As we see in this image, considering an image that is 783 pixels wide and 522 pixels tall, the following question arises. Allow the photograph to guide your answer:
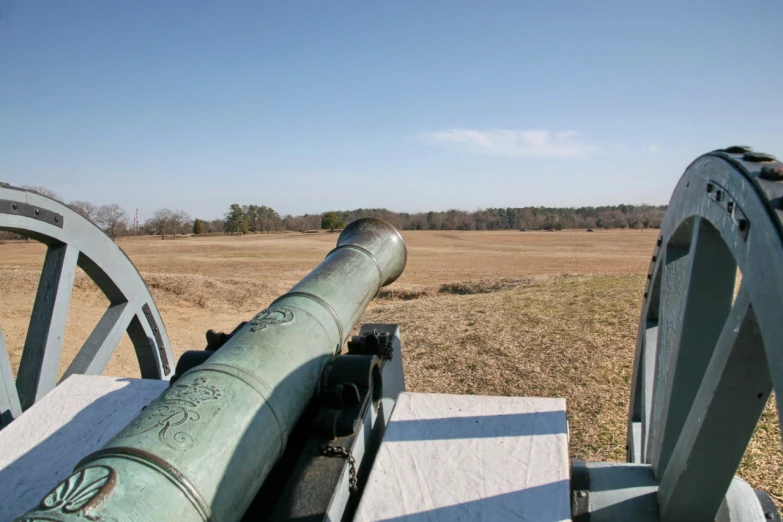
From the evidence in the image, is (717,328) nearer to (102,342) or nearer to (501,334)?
(102,342)

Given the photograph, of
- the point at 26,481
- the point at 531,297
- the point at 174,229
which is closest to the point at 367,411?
the point at 26,481

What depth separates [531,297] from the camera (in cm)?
1102

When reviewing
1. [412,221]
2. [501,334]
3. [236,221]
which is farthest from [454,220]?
[501,334]

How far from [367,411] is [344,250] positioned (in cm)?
113

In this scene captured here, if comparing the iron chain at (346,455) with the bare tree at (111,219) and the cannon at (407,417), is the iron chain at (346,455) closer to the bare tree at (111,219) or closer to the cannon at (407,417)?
the cannon at (407,417)

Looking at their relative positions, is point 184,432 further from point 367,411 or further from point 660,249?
point 660,249

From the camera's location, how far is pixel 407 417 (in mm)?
2488

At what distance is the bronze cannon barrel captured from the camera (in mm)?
1464

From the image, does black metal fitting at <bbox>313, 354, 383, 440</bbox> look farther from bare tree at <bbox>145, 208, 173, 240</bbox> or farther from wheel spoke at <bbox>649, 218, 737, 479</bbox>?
bare tree at <bbox>145, 208, 173, 240</bbox>

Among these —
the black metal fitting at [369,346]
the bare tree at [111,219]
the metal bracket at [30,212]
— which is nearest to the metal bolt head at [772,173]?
the black metal fitting at [369,346]

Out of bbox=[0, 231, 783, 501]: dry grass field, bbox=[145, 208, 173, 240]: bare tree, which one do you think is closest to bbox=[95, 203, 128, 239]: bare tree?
bbox=[145, 208, 173, 240]: bare tree

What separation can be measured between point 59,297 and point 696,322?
3.38 meters

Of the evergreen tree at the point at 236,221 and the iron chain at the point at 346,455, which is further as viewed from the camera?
the evergreen tree at the point at 236,221

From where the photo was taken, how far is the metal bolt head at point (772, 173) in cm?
131
